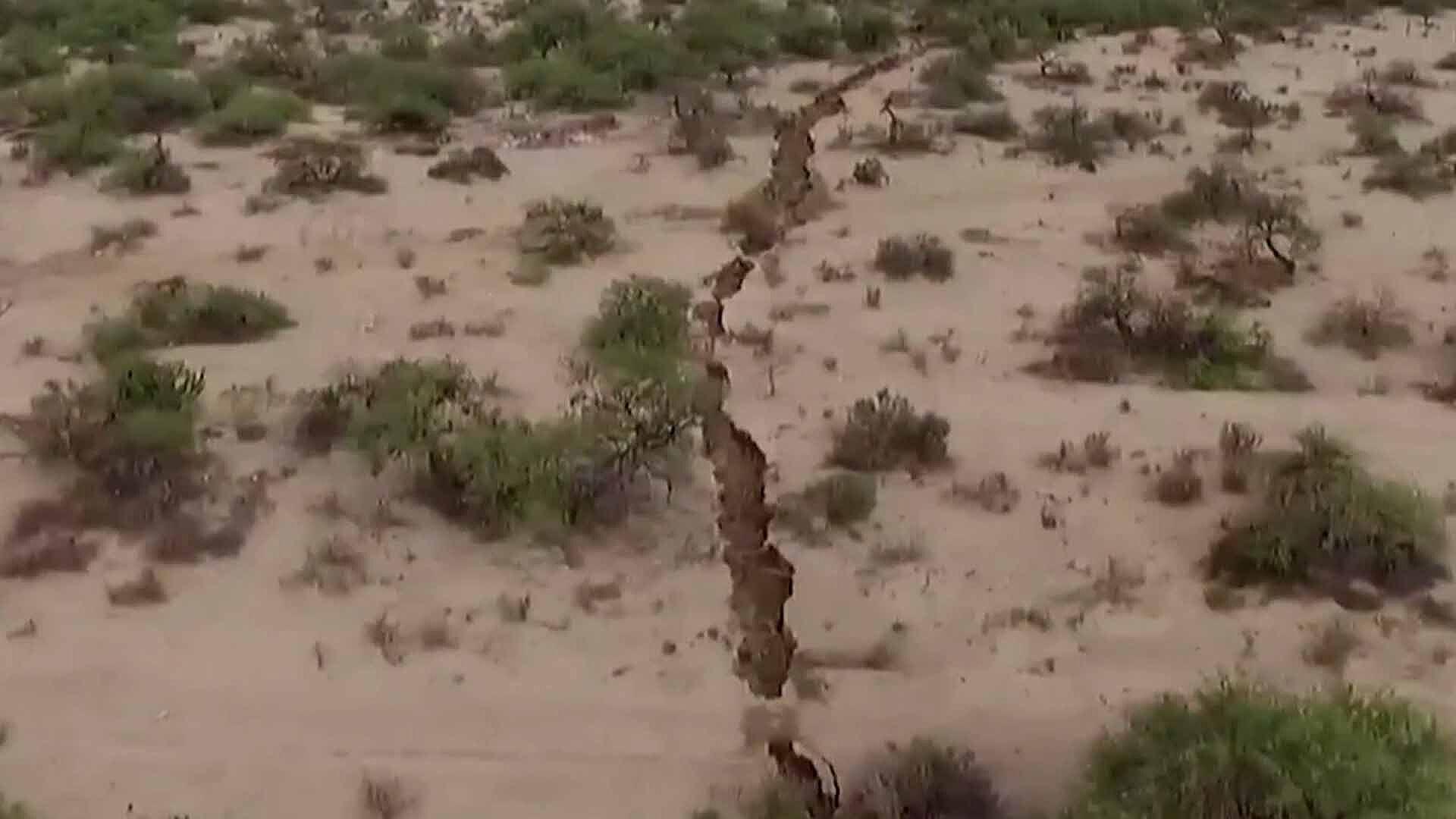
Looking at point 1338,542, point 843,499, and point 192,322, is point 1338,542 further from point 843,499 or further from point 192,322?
point 192,322

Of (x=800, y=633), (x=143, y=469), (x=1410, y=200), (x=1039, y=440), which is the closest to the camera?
(x=800, y=633)

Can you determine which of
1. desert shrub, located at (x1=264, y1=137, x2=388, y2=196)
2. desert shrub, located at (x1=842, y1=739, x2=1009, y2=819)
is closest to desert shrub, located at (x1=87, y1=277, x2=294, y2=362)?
desert shrub, located at (x1=264, y1=137, x2=388, y2=196)

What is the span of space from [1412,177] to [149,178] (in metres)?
8.37

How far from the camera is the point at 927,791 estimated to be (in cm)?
593

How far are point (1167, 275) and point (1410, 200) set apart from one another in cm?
226

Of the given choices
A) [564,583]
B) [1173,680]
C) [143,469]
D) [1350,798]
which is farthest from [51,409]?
[1350,798]

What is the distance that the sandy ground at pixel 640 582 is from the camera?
6.31 m

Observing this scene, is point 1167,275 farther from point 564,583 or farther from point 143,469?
point 143,469

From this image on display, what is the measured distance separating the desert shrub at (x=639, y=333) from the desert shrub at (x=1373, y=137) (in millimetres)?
5577

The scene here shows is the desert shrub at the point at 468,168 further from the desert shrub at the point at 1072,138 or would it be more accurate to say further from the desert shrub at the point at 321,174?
the desert shrub at the point at 1072,138

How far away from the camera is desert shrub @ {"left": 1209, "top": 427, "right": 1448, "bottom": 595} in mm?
7285

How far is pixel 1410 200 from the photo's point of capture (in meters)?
11.8

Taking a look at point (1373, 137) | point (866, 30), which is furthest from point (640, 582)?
point (866, 30)

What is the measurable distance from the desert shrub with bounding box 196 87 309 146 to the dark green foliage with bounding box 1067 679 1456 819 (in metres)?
9.07
